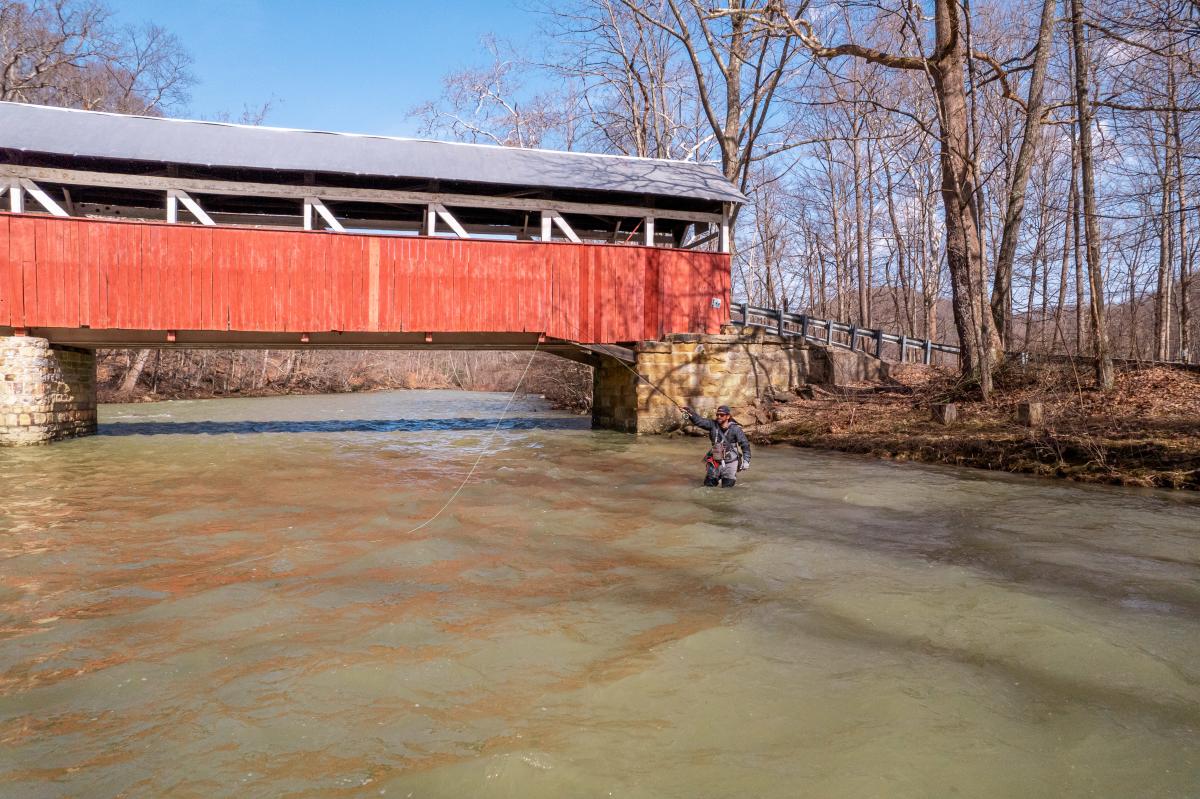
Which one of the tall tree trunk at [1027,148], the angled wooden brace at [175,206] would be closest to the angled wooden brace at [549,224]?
the angled wooden brace at [175,206]

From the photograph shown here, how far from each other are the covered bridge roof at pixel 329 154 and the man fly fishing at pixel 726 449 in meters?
7.68

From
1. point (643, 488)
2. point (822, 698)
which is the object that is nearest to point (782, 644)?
point (822, 698)

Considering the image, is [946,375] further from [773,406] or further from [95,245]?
[95,245]

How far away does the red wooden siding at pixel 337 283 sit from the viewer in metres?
13.0

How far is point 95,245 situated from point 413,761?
14.0 m

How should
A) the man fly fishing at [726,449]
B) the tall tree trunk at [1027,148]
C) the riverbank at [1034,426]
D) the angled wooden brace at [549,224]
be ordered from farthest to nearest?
the angled wooden brace at [549,224]
the tall tree trunk at [1027,148]
the riverbank at [1034,426]
the man fly fishing at [726,449]

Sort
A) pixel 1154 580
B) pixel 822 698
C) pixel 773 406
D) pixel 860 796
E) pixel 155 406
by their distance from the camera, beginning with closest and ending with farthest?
pixel 860 796 → pixel 822 698 → pixel 1154 580 → pixel 773 406 → pixel 155 406

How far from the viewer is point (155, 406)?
2525 cm

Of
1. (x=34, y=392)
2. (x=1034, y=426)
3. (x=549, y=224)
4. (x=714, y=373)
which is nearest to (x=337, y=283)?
(x=549, y=224)

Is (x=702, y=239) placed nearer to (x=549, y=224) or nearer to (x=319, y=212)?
(x=549, y=224)

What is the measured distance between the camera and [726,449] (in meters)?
9.41

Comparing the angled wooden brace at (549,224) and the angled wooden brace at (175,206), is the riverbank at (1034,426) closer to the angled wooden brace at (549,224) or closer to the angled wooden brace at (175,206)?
the angled wooden brace at (549,224)

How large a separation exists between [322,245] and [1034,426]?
1330cm

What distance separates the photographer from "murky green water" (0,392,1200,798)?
289 centimetres
